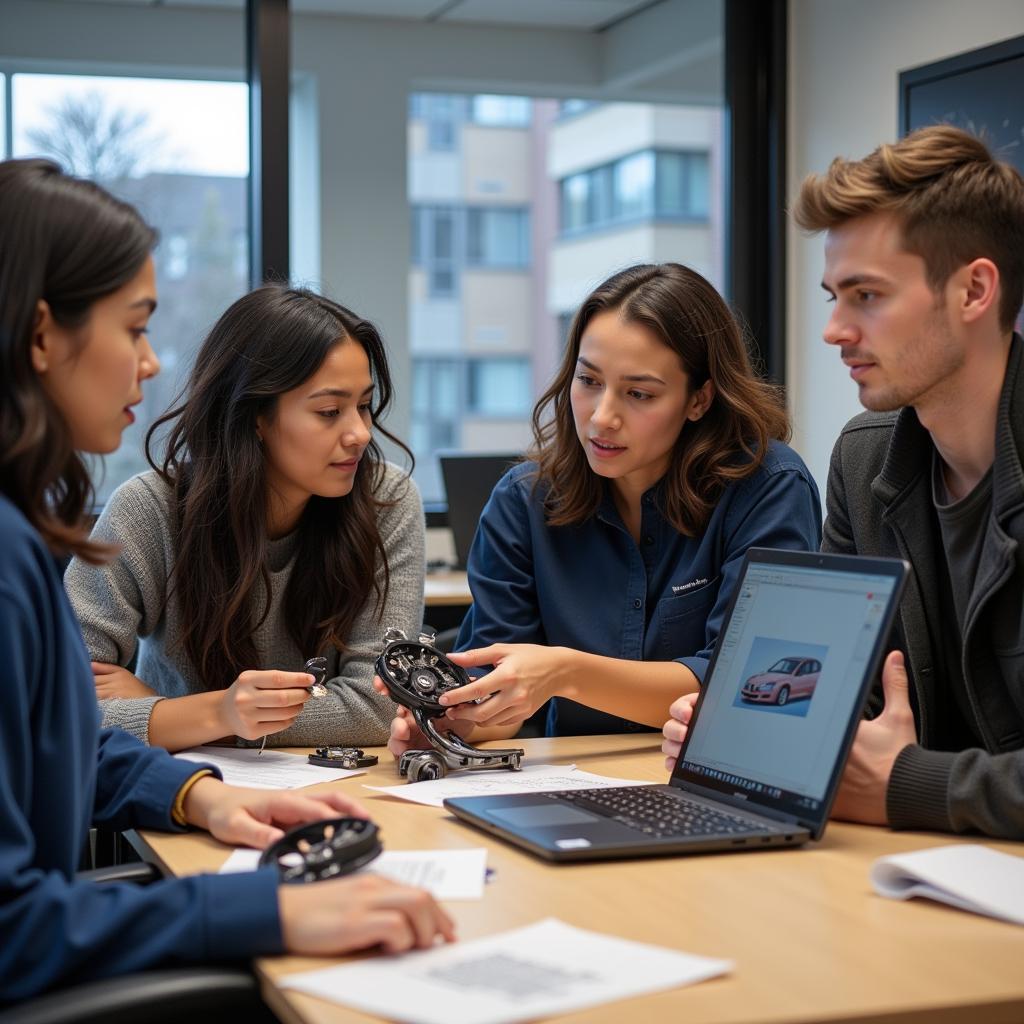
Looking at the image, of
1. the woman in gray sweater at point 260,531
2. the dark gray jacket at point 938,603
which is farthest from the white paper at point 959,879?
the woman in gray sweater at point 260,531

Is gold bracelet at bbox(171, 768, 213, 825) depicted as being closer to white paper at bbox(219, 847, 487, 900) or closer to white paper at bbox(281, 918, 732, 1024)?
white paper at bbox(219, 847, 487, 900)

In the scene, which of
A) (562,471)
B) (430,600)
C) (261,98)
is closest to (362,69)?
(261,98)

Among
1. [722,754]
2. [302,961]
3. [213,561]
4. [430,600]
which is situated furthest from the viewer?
[430,600]

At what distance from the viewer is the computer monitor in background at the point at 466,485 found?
14.3 feet

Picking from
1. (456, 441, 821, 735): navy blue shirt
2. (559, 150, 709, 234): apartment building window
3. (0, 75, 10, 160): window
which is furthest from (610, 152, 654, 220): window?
(456, 441, 821, 735): navy blue shirt

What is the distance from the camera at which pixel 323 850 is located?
1.28 meters

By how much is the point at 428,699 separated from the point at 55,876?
29.1 inches

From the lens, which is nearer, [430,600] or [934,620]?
[934,620]

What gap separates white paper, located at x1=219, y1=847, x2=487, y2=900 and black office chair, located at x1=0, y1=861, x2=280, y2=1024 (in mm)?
164

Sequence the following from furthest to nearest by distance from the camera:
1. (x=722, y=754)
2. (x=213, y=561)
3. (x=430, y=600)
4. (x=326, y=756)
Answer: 1. (x=430, y=600)
2. (x=213, y=561)
3. (x=326, y=756)
4. (x=722, y=754)

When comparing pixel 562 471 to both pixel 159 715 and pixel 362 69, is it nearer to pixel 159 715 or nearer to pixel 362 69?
pixel 159 715

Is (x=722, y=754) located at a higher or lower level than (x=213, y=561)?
lower

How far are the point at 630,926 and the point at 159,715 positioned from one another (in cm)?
94

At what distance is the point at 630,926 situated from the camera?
119 cm
